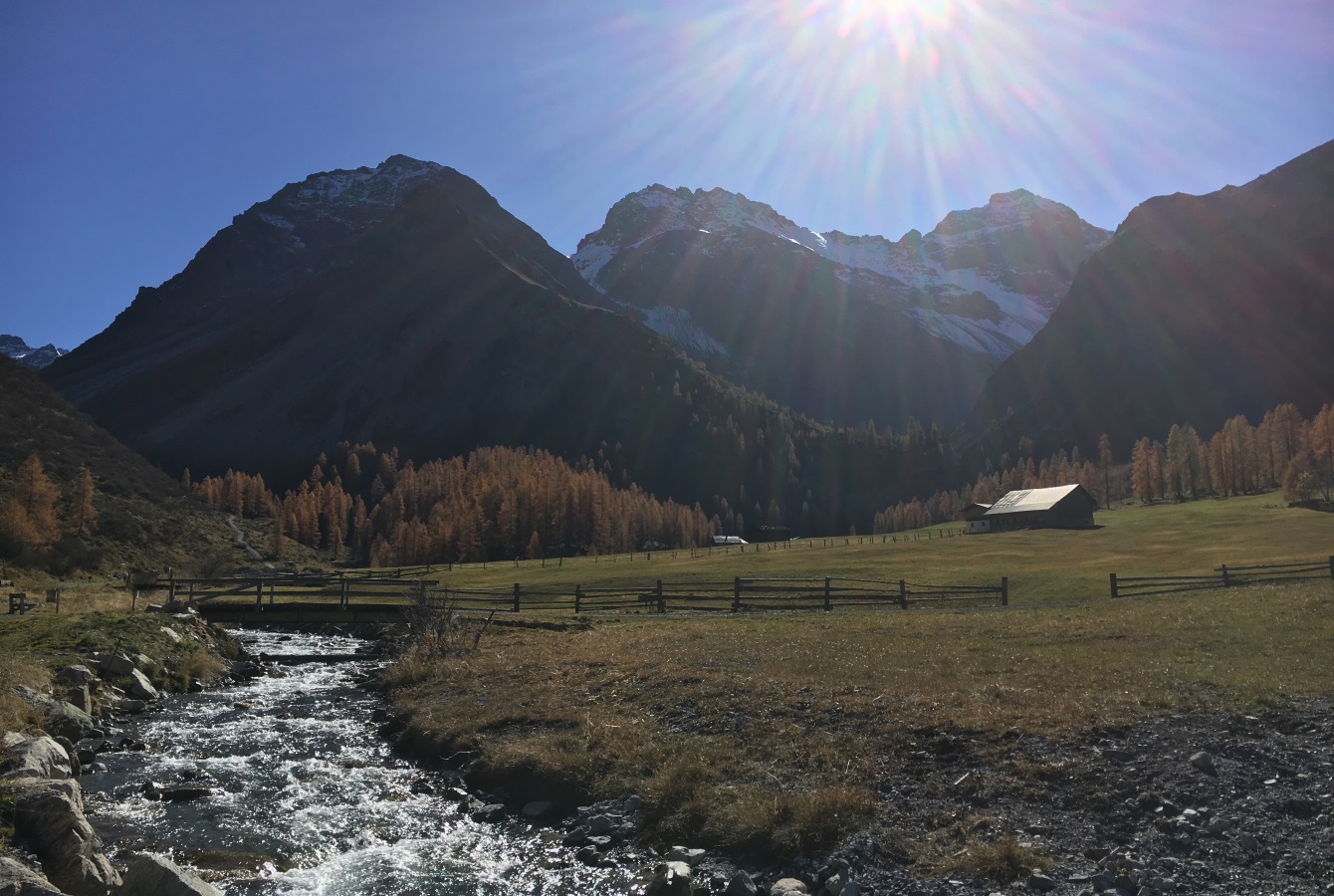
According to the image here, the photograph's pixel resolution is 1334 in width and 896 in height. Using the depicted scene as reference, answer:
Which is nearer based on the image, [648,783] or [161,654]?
[648,783]

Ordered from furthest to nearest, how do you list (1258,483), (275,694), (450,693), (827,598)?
(1258,483) < (827,598) < (275,694) < (450,693)

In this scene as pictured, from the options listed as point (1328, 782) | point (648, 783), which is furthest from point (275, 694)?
point (1328, 782)

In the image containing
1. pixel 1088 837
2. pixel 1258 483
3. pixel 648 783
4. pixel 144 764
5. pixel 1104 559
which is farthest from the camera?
pixel 1258 483

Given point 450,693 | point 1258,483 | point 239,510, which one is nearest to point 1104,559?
point 450,693

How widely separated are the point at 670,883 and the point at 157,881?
6.97 meters

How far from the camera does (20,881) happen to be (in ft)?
31.2

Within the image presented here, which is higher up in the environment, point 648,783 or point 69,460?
point 69,460

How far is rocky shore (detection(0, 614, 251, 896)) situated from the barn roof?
5094 inches

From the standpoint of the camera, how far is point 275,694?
95.7 ft

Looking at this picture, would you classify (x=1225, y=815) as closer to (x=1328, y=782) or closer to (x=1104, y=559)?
(x=1328, y=782)

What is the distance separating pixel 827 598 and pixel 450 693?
26.4m

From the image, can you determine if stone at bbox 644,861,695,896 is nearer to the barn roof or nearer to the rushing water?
the rushing water

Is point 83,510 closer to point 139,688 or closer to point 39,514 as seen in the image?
point 39,514

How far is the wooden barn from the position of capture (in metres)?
130
